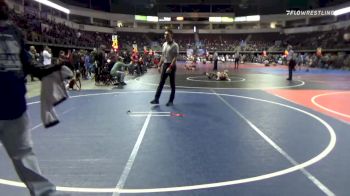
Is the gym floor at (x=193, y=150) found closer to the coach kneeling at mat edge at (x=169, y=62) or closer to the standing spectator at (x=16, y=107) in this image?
the coach kneeling at mat edge at (x=169, y=62)

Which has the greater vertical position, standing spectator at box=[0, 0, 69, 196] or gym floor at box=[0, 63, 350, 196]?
standing spectator at box=[0, 0, 69, 196]

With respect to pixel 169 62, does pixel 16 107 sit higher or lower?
lower

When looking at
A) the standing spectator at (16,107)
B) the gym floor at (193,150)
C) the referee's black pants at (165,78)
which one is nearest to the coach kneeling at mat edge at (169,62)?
the referee's black pants at (165,78)

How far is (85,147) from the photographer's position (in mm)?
6422

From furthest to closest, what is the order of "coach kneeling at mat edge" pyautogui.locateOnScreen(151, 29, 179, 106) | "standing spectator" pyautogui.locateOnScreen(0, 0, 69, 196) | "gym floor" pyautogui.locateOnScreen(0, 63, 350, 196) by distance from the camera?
"coach kneeling at mat edge" pyautogui.locateOnScreen(151, 29, 179, 106)
"gym floor" pyautogui.locateOnScreen(0, 63, 350, 196)
"standing spectator" pyautogui.locateOnScreen(0, 0, 69, 196)

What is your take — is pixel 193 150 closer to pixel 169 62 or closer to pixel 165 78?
pixel 165 78

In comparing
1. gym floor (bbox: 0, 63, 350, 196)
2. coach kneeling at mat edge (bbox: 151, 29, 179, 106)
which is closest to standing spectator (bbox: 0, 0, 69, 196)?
gym floor (bbox: 0, 63, 350, 196)

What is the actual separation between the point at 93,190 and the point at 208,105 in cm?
727

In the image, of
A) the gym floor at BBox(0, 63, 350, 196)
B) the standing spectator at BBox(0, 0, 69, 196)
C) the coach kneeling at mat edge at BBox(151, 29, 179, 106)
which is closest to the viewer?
the standing spectator at BBox(0, 0, 69, 196)

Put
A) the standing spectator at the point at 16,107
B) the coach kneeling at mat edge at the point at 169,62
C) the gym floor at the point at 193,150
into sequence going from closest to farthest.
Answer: the standing spectator at the point at 16,107 → the gym floor at the point at 193,150 → the coach kneeling at mat edge at the point at 169,62

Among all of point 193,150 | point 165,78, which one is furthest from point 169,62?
point 193,150

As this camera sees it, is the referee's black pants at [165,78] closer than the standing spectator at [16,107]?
No

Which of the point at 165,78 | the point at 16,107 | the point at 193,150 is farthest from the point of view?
the point at 165,78

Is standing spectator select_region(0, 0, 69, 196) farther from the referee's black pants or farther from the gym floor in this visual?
the referee's black pants
